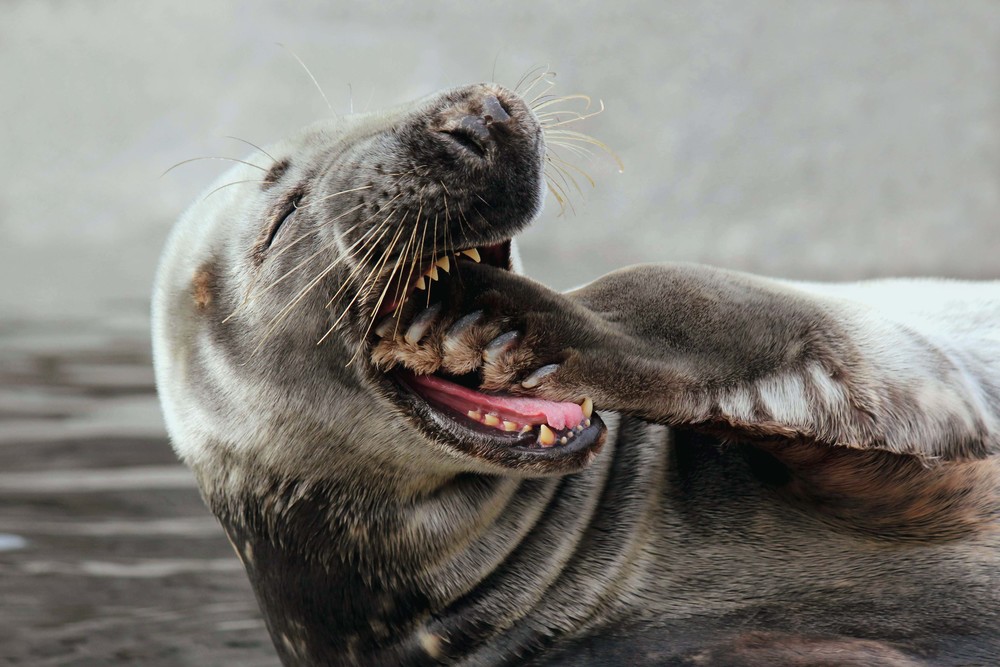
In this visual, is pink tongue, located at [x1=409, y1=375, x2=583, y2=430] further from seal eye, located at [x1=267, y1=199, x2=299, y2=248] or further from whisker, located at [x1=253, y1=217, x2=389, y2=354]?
seal eye, located at [x1=267, y1=199, x2=299, y2=248]

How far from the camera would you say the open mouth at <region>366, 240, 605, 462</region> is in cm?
253

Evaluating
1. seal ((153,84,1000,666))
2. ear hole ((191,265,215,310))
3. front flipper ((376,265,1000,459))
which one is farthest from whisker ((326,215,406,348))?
ear hole ((191,265,215,310))

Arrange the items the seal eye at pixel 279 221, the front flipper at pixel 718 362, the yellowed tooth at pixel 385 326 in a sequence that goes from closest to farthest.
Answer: the front flipper at pixel 718 362 → the yellowed tooth at pixel 385 326 → the seal eye at pixel 279 221

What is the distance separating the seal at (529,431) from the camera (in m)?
2.52

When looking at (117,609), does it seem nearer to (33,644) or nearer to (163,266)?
(33,644)

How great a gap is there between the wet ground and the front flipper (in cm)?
160

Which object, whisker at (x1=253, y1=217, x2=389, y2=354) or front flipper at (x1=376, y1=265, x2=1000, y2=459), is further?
whisker at (x1=253, y1=217, x2=389, y2=354)

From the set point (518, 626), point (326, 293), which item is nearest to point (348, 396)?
point (326, 293)

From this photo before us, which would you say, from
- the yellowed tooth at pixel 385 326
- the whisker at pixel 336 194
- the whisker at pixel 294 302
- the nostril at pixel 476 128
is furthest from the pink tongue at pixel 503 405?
the nostril at pixel 476 128

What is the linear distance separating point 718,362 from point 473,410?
492mm

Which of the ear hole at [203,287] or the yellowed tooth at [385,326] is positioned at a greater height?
the yellowed tooth at [385,326]

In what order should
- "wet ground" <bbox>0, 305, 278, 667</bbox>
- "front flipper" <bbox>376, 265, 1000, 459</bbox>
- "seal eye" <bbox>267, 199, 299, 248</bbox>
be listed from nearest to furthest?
"front flipper" <bbox>376, 265, 1000, 459</bbox> < "seal eye" <bbox>267, 199, 299, 248</bbox> < "wet ground" <bbox>0, 305, 278, 667</bbox>

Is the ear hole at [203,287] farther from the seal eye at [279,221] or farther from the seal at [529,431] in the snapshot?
the seal eye at [279,221]

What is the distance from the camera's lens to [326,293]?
269cm
